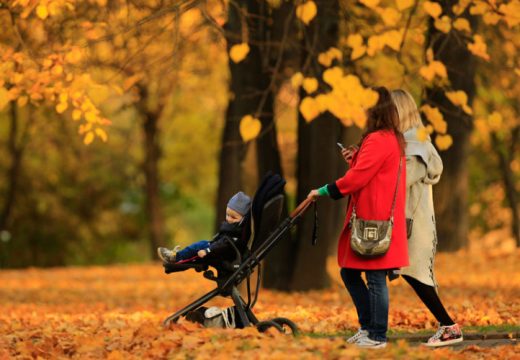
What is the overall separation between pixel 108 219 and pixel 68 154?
9.85ft

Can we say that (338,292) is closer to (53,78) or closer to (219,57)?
(53,78)

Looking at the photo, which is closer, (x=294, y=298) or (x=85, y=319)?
(x=85, y=319)

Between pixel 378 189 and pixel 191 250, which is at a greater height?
pixel 378 189

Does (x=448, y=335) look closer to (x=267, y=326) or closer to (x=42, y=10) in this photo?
(x=267, y=326)

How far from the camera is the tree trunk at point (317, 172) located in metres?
15.2

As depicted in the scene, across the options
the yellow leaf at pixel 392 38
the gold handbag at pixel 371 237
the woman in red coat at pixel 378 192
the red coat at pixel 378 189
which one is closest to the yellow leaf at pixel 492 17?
the yellow leaf at pixel 392 38

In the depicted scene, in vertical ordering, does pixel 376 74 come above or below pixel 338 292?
above

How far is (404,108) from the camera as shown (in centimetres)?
839

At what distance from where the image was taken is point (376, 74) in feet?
77.8

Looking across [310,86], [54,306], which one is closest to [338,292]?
[54,306]

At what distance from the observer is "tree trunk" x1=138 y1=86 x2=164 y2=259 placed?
29.1 meters

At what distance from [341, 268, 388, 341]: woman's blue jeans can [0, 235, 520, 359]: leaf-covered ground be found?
18cm

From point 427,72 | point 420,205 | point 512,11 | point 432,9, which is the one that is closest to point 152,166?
point 427,72

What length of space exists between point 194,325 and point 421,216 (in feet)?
6.42
